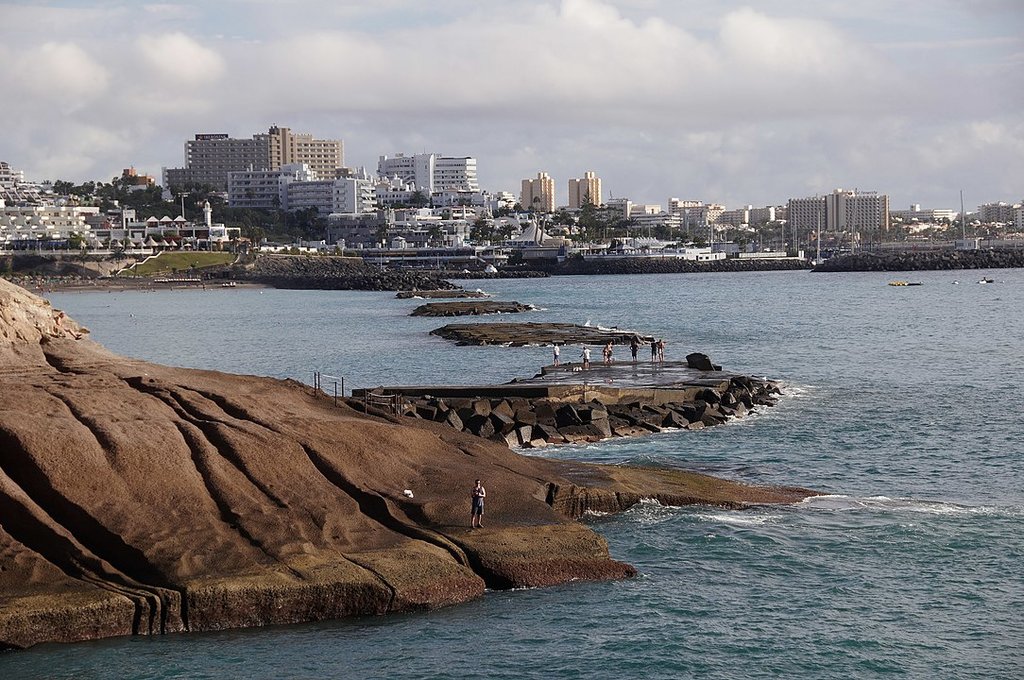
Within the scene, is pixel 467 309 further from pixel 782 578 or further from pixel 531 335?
pixel 782 578

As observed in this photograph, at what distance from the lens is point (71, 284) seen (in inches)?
7461

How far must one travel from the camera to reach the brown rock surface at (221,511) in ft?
62.5

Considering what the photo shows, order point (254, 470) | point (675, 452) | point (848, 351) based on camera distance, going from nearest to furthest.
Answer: point (254, 470), point (675, 452), point (848, 351)

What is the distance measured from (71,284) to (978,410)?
163925mm

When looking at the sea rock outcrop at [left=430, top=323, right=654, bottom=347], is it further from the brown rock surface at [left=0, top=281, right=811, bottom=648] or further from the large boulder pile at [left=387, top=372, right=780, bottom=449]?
the brown rock surface at [left=0, top=281, right=811, bottom=648]

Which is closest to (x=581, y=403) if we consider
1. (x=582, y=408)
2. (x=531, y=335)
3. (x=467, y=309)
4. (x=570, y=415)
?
(x=582, y=408)

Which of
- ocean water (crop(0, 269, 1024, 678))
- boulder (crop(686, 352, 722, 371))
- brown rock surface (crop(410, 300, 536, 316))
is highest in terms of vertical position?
boulder (crop(686, 352, 722, 371))

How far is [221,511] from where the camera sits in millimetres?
20703

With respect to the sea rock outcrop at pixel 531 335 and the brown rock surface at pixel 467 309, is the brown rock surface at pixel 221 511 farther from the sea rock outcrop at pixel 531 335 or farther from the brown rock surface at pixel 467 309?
the brown rock surface at pixel 467 309

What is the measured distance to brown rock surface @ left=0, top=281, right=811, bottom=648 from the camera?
1906cm

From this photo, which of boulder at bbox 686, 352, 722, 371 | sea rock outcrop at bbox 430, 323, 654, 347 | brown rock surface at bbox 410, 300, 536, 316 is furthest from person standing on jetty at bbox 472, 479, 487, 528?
brown rock surface at bbox 410, 300, 536, 316

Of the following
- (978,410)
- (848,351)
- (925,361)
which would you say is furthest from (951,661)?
(848,351)

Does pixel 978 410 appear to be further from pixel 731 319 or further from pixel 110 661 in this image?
pixel 731 319

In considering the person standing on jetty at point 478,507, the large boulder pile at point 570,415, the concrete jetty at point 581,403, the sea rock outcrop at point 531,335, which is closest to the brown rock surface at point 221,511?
the person standing on jetty at point 478,507
